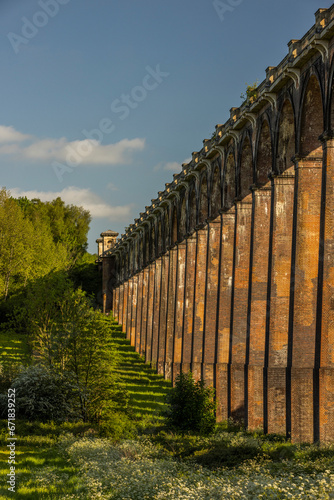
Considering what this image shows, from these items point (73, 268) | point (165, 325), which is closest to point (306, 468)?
point (165, 325)

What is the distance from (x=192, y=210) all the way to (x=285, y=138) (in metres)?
16.2

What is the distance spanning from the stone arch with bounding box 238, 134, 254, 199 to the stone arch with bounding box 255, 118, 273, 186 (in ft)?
6.75

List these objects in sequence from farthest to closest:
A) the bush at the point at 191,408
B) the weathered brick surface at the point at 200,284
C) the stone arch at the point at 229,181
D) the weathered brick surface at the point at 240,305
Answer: the weathered brick surface at the point at 200,284, the stone arch at the point at 229,181, the weathered brick surface at the point at 240,305, the bush at the point at 191,408

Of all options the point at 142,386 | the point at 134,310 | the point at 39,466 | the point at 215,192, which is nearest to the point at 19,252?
the point at 134,310

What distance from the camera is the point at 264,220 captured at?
1041 inches

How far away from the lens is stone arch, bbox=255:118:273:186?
2655cm

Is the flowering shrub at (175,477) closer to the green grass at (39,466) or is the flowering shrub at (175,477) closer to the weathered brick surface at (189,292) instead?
the green grass at (39,466)

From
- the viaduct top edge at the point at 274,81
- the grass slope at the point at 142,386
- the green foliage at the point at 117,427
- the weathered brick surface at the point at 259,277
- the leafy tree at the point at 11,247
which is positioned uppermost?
the viaduct top edge at the point at 274,81

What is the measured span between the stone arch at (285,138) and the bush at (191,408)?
9.01 metres

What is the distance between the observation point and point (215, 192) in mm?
34531

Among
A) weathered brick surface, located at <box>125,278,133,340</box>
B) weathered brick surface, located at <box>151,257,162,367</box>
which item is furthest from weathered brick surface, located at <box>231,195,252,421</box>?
weathered brick surface, located at <box>125,278,133,340</box>

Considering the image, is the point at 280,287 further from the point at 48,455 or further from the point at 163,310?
the point at 163,310

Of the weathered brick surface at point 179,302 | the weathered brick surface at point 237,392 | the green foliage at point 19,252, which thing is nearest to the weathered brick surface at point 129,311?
the green foliage at point 19,252

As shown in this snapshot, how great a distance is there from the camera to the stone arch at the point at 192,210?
39.4 meters
